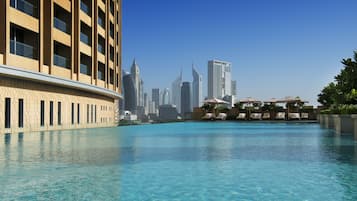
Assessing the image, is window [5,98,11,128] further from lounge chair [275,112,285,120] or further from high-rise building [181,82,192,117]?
high-rise building [181,82,192,117]

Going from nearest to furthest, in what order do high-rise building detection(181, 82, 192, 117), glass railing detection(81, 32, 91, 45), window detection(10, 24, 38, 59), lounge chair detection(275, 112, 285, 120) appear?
window detection(10, 24, 38, 59) → glass railing detection(81, 32, 91, 45) → lounge chair detection(275, 112, 285, 120) → high-rise building detection(181, 82, 192, 117)

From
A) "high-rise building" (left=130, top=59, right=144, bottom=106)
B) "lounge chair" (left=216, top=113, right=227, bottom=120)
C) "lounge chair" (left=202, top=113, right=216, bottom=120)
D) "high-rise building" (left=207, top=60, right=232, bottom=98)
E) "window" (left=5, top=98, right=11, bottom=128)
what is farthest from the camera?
"high-rise building" (left=207, top=60, right=232, bottom=98)

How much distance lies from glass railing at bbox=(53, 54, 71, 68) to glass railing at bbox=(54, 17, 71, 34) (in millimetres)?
1852

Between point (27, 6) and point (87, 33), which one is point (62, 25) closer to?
point (27, 6)

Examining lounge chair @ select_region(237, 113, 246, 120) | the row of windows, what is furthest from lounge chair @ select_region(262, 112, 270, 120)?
the row of windows

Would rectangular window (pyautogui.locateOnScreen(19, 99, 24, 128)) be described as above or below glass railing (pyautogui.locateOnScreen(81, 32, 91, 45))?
below

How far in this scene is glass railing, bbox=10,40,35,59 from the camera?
741 inches

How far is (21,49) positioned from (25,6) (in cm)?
249

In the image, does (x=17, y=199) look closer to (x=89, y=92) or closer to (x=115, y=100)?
(x=89, y=92)

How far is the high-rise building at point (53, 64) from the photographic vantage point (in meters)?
18.7

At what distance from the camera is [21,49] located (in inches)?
767

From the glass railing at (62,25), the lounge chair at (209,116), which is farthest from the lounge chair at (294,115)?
the glass railing at (62,25)

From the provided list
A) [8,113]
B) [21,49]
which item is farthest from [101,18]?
[8,113]

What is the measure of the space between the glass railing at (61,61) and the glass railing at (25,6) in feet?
11.0
